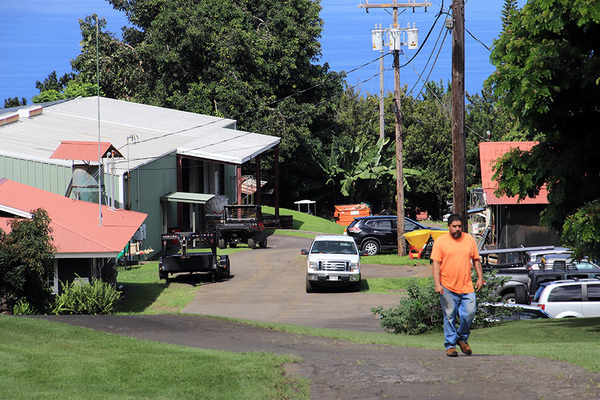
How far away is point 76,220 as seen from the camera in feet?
75.8

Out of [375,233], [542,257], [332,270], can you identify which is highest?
[375,233]

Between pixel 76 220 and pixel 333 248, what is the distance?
834 centimetres

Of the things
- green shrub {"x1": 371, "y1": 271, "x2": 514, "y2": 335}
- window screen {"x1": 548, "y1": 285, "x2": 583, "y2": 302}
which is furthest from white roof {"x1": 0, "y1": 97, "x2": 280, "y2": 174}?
window screen {"x1": 548, "y1": 285, "x2": 583, "y2": 302}

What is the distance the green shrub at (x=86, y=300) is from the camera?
1906 centimetres

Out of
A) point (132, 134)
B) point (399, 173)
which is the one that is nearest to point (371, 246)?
point (399, 173)

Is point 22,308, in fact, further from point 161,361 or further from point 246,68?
point 246,68

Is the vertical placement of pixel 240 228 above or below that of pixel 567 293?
above

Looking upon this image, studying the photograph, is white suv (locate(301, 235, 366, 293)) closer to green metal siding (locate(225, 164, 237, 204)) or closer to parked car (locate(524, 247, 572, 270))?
parked car (locate(524, 247, 572, 270))

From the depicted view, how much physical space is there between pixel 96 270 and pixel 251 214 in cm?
1436

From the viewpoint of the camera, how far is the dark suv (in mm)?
31875

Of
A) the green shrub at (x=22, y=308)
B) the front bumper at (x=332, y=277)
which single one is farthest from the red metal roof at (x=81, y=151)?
the front bumper at (x=332, y=277)

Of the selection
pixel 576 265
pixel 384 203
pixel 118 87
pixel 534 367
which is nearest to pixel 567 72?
pixel 534 367

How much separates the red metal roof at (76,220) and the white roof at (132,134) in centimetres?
443

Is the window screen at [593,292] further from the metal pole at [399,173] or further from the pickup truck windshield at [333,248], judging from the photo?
the metal pole at [399,173]
